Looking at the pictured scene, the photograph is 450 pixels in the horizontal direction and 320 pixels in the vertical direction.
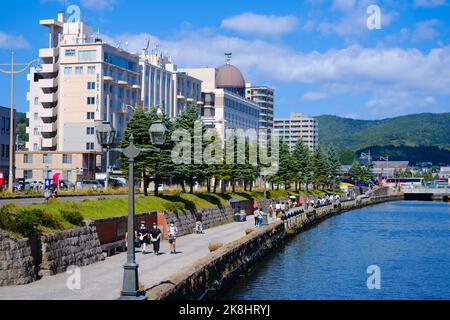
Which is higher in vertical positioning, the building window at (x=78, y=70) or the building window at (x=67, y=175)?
the building window at (x=78, y=70)

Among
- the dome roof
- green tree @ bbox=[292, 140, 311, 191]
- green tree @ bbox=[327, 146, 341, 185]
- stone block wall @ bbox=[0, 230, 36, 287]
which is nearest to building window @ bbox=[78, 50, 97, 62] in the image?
green tree @ bbox=[292, 140, 311, 191]

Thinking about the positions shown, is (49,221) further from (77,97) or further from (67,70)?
(67,70)

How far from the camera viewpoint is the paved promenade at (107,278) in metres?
23.3

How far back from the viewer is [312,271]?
42.1m

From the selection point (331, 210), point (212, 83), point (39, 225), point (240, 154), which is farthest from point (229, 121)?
point (39, 225)

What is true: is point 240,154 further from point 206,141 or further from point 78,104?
point 78,104

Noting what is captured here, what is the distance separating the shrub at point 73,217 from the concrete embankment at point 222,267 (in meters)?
6.85

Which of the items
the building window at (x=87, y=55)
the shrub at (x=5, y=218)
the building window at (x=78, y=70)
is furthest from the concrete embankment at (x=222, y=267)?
the building window at (x=78, y=70)

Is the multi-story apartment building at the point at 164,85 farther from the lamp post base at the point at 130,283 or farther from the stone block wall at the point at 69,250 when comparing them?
the lamp post base at the point at 130,283

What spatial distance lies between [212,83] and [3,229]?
439 ft

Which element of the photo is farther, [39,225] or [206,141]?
[206,141]

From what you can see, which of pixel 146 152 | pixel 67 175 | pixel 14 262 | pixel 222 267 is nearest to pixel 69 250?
pixel 14 262

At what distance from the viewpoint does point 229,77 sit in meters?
162

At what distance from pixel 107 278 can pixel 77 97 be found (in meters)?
79.4
